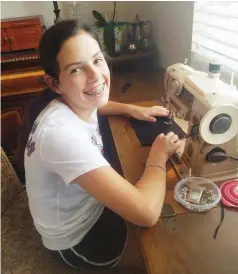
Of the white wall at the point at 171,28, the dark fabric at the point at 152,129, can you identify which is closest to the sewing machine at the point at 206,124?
the dark fabric at the point at 152,129

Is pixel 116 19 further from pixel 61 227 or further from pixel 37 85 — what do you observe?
pixel 61 227

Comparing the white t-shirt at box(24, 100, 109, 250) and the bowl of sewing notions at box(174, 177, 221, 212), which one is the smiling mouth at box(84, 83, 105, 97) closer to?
the white t-shirt at box(24, 100, 109, 250)

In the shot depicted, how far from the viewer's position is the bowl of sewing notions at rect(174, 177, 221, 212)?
780 millimetres

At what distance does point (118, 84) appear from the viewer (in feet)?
5.93

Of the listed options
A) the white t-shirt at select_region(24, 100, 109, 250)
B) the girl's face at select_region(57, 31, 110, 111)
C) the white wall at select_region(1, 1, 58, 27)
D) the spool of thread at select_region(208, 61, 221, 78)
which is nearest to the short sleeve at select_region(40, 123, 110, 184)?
the white t-shirt at select_region(24, 100, 109, 250)

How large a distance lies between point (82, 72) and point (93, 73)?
33mm

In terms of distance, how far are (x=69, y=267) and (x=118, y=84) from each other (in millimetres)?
1152

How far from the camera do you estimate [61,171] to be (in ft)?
2.54

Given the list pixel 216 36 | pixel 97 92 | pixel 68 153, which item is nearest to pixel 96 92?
pixel 97 92

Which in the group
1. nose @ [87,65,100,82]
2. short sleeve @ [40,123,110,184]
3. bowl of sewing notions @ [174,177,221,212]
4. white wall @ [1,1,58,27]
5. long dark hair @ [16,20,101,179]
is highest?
white wall @ [1,1,58,27]

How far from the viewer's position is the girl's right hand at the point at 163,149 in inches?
36.5

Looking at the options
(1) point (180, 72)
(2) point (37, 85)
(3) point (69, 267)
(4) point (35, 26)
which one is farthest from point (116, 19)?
(3) point (69, 267)

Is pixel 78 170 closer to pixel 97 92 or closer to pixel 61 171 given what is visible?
pixel 61 171

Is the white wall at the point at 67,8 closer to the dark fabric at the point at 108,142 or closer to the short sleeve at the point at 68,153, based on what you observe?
the dark fabric at the point at 108,142
